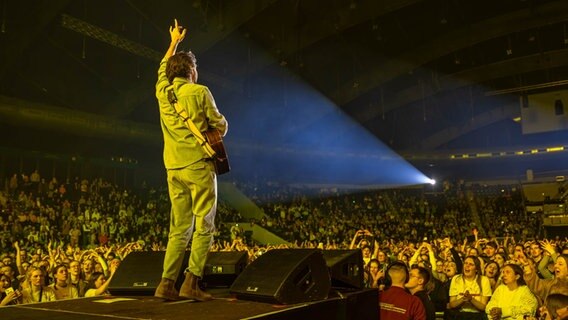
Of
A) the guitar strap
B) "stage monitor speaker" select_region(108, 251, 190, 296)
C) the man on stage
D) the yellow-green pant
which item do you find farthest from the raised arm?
"stage monitor speaker" select_region(108, 251, 190, 296)

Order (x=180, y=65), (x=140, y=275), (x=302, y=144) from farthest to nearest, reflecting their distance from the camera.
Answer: (x=302, y=144)
(x=140, y=275)
(x=180, y=65)

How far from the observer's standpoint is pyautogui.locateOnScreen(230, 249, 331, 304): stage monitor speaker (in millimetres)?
2957

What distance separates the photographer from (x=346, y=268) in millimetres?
3748

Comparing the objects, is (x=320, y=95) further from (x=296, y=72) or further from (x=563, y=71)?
(x=563, y=71)

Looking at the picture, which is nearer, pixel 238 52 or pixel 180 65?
pixel 180 65

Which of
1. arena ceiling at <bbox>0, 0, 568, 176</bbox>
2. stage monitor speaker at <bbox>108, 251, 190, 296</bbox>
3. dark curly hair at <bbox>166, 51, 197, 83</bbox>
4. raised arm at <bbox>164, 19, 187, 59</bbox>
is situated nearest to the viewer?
dark curly hair at <bbox>166, 51, 197, 83</bbox>

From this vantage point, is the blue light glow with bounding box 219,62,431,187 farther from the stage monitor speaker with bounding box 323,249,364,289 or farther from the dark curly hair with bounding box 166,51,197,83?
the dark curly hair with bounding box 166,51,197,83

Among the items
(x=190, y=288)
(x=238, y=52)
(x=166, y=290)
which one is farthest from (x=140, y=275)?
(x=238, y=52)

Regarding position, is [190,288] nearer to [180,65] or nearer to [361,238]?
[180,65]

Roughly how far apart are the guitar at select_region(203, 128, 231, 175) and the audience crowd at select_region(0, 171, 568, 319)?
1339 millimetres

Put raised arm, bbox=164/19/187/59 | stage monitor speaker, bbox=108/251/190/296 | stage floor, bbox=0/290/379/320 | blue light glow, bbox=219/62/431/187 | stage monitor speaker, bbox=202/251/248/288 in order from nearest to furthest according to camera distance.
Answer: stage floor, bbox=0/290/379/320
raised arm, bbox=164/19/187/59
stage monitor speaker, bbox=108/251/190/296
stage monitor speaker, bbox=202/251/248/288
blue light glow, bbox=219/62/431/187

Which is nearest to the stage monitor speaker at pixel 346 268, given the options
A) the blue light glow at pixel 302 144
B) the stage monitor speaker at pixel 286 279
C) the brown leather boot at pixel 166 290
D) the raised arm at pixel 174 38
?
the stage monitor speaker at pixel 286 279

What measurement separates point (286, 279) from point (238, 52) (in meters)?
16.5

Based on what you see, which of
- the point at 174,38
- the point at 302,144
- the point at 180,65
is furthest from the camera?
the point at 302,144
